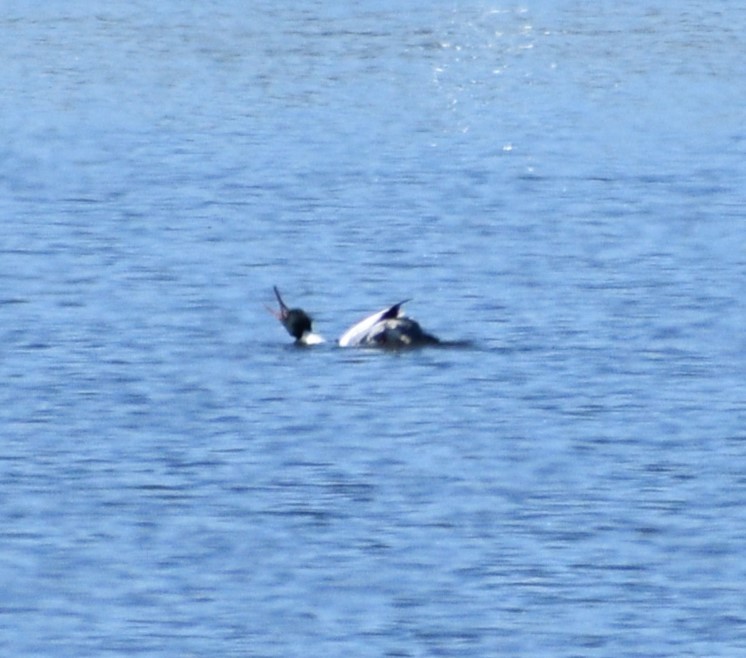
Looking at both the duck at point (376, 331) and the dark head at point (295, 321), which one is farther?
the dark head at point (295, 321)

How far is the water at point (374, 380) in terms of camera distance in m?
12.6

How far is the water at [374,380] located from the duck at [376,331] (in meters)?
0.15

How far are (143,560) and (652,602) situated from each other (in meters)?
2.66

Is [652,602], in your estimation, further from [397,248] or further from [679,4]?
[679,4]

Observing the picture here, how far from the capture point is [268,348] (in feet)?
65.6

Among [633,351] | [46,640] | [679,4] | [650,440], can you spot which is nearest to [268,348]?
[633,351]

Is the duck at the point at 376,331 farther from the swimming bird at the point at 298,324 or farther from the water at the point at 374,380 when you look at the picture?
the water at the point at 374,380

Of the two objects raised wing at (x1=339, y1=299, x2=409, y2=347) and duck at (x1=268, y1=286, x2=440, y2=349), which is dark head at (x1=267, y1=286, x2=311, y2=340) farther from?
raised wing at (x1=339, y1=299, x2=409, y2=347)

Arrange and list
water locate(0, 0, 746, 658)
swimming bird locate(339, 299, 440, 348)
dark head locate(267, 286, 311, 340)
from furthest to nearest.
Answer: dark head locate(267, 286, 311, 340), swimming bird locate(339, 299, 440, 348), water locate(0, 0, 746, 658)

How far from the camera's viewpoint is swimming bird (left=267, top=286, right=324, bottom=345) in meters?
19.6

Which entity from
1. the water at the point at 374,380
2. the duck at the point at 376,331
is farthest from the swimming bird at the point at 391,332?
the water at the point at 374,380

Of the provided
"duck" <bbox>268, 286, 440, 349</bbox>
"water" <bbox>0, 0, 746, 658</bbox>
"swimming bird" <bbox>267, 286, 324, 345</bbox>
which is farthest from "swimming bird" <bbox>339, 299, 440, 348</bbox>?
"swimming bird" <bbox>267, 286, 324, 345</bbox>

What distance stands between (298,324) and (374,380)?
1405mm

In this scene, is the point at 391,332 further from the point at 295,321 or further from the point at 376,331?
the point at 295,321
